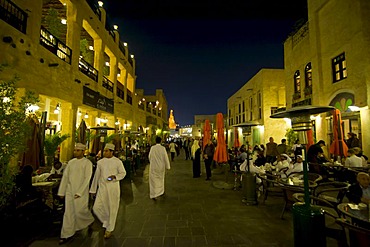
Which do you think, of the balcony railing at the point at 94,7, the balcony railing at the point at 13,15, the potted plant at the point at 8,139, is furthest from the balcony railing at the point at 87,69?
the potted plant at the point at 8,139

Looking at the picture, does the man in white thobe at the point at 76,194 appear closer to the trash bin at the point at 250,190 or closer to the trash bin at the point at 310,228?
the trash bin at the point at 310,228

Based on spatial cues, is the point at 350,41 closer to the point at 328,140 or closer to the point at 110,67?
the point at 328,140

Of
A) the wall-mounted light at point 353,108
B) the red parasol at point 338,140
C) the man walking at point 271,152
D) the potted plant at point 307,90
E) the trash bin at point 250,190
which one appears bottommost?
the trash bin at point 250,190

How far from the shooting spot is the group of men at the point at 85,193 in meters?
3.90

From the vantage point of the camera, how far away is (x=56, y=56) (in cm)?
854

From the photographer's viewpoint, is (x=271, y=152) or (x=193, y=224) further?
Result: (x=271, y=152)

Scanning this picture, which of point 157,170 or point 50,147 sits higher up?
point 50,147

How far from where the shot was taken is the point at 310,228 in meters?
2.94

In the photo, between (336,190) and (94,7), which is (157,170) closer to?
(336,190)

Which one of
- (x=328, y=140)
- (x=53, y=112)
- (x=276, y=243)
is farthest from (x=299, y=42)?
(x=53, y=112)

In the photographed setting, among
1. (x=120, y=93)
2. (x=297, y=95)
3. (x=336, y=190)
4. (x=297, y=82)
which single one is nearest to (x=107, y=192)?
(x=336, y=190)

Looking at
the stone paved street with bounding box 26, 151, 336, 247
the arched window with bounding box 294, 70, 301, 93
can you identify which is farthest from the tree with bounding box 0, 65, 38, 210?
the arched window with bounding box 294, 70, 301, 93

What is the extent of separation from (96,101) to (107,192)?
30.8 ft

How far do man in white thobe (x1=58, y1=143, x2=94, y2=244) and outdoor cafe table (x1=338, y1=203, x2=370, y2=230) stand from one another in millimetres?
4468
